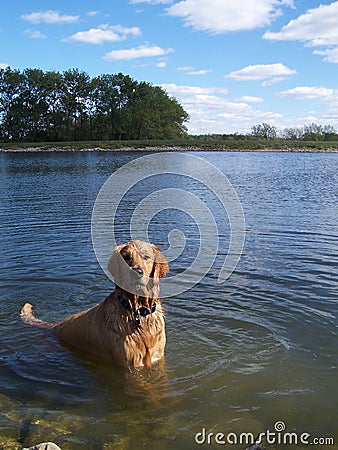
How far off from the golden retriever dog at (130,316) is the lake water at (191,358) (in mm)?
267

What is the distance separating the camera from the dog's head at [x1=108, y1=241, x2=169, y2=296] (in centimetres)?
614

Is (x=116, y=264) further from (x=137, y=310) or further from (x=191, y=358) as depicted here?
(x=191, y=358)

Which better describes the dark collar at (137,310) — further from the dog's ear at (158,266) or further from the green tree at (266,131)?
the green tree at (266,131)

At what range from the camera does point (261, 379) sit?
265 inches

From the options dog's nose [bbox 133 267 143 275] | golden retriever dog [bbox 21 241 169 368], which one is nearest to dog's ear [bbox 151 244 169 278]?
golden retriever dog [bbox 21 241 169 368]

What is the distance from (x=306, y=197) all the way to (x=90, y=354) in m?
18.6

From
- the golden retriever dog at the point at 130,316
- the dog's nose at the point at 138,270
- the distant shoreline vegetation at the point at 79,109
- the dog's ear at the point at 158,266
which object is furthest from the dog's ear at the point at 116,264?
the distant shoreline vegetation at the point at 79,109

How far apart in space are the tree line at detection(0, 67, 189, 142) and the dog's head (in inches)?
4248

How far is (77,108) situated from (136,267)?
374ft

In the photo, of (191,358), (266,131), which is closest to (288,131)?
(266,131)

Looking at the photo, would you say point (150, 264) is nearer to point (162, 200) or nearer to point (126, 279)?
point (126, 279)

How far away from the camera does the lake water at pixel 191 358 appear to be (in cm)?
567

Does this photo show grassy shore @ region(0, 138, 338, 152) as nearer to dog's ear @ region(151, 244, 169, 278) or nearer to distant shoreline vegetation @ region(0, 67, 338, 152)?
distant shoreline vegetation @ region(0, 67, 338, 152)

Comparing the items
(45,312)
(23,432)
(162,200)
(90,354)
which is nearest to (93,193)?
(162,200)
